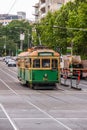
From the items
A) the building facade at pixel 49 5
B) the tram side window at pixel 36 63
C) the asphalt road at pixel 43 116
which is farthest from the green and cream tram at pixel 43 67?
the building facade at pixel 49 5

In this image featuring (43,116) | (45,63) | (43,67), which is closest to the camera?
(43,116)

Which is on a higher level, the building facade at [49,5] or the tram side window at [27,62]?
the building facade at [49,5]

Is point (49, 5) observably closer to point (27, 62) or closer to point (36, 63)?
point (27, 62)

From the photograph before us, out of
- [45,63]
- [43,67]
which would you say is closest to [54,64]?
[45,63]

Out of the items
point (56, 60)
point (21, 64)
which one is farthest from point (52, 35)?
→ point (56, 60)

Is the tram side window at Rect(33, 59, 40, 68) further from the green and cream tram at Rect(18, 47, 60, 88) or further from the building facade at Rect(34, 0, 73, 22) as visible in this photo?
the building facade at Rect(34, 0, 73, 22)

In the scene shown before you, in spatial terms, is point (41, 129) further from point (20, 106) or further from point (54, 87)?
point (54, 87)

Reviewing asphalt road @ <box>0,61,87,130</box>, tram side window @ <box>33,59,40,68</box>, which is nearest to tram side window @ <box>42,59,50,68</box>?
tram side window @ <box>33,59,40,68</box>

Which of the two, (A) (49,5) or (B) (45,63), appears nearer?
(B) (45,63)

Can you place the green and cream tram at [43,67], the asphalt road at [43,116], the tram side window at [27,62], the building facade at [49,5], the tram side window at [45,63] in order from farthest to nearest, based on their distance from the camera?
the building facade at [49,5]
the tram side window at [27,62]
the tram side window at [45,63]
the green and cream tram at [43,67]
the asphalt road at [43,116]

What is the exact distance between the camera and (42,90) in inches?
1778

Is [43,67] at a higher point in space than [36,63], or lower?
lower

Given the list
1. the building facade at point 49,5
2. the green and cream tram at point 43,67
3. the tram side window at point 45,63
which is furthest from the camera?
the building facade at point 49,5

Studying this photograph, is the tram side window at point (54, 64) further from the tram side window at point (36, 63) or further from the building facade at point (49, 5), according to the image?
the building facade at point (49, 5)
